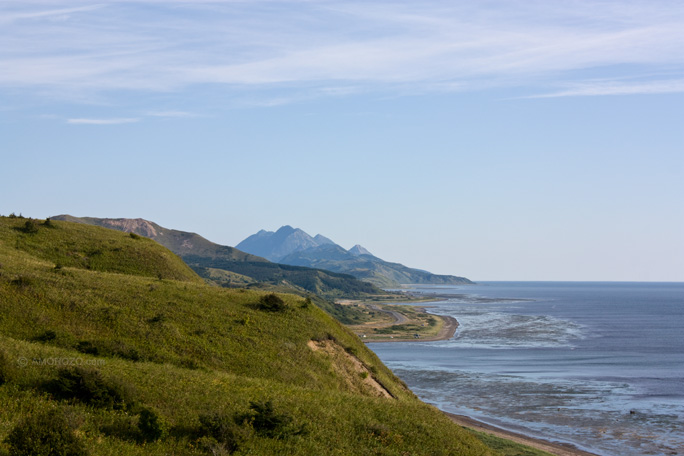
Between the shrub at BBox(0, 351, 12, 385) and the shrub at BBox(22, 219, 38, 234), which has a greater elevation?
the shrub at BBox(22, 219, 38, 234)

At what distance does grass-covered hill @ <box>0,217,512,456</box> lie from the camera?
27.9 m

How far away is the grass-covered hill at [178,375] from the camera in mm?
27859

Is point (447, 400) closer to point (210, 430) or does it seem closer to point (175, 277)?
point (175, 277)

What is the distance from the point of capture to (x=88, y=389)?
97.7 feet

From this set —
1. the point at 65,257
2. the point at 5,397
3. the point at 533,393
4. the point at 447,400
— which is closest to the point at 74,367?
the point at 5,397

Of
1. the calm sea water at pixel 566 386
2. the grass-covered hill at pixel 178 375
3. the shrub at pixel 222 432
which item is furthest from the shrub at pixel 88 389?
the calm sea water at pixel 566 386

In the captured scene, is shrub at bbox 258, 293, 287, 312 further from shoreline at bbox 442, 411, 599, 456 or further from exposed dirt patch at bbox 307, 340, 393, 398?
shoreline at bbox 442, 411, 599, 456

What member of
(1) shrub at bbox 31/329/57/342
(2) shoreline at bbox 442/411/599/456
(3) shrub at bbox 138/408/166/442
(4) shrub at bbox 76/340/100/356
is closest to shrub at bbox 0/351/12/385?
(3) shrub at bbox 138/408/166/442

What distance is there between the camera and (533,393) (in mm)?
110938

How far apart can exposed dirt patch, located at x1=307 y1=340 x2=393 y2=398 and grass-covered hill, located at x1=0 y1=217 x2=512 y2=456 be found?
16 centimetres

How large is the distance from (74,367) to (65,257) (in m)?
48.2

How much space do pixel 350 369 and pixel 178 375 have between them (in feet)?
72.5

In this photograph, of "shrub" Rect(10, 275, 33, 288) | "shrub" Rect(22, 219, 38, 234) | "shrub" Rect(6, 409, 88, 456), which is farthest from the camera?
"shrub" Rect(22, 219, 38, 234)

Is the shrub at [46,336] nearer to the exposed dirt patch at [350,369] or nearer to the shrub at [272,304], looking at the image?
the shrub at [272,304]
